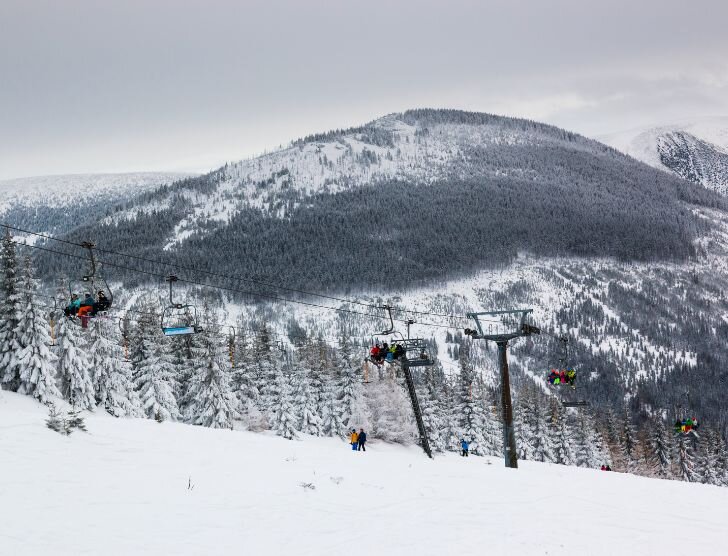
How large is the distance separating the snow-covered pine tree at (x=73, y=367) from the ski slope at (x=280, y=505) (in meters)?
21.8

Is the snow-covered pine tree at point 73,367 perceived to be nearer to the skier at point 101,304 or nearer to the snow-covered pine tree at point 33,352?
the snow-covered pine tree at point 33,352

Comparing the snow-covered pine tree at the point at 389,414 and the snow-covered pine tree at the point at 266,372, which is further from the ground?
the snow-covered pine tree at the point at 266,372

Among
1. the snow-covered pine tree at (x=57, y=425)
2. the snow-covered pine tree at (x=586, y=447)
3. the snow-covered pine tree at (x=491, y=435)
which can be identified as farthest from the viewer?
Result: the snow-covered pine tree at (x=586, y=447)

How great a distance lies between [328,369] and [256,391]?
27.6 ft

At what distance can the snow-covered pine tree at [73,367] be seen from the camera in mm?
41312

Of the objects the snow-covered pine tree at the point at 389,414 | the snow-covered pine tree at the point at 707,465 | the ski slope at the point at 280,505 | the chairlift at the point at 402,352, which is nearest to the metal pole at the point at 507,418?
the chairlift at the point at 402,352

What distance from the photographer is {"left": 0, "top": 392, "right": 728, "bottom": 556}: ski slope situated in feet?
39.8

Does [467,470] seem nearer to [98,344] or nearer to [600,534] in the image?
[600,534]

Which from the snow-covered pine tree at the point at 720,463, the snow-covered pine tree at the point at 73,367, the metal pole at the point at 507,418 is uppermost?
the snow-covered pine tree at the point at 73,367

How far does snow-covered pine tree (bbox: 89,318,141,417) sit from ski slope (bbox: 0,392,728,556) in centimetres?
2368

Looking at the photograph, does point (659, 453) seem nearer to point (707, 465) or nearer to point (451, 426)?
point (707, 465)

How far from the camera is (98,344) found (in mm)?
44156

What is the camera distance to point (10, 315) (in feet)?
127

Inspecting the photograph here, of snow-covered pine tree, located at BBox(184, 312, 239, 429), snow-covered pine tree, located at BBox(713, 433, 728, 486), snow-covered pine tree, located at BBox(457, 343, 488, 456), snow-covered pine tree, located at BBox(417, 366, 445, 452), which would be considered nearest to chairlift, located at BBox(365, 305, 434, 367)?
snow-covered pine tree, located at BBox(184, 312, 239, 429)
